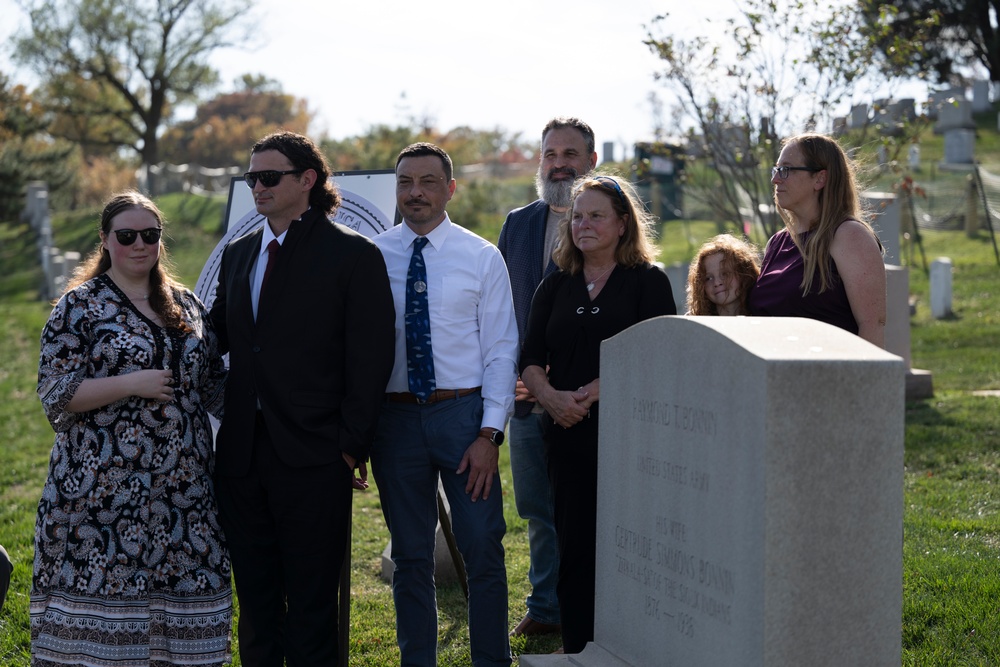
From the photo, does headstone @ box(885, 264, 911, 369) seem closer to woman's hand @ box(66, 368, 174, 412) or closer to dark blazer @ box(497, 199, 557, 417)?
dark blazer @ box(497, 199, 557, 417)

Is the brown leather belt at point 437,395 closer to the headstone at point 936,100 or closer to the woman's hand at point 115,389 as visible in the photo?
the woman's hand at point 115,389

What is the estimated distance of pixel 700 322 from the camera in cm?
333

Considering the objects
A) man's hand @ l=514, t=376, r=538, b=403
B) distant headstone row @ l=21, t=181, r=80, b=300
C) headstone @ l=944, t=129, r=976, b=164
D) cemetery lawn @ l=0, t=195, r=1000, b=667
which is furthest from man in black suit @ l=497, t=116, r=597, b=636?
headstone @ l=944, t=129, r=976, b=164

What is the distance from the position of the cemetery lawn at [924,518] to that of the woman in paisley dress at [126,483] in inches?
43.1

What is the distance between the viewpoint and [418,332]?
434 cm

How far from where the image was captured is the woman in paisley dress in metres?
4.09

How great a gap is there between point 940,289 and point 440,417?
12110 millimetres

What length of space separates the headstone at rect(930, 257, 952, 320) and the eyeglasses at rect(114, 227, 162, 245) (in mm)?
12490

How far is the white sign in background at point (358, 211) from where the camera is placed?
219 inches

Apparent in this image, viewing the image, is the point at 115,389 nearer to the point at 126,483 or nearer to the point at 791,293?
the point at 126,483

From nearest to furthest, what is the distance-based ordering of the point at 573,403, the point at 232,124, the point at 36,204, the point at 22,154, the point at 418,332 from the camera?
the point at 573,403 → the point at 418,332 → the point at 36,204 → the point at 22,154 → the point at 232,124

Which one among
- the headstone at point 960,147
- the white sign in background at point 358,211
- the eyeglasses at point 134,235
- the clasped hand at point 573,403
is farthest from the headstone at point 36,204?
the clasped hand at point 573,403

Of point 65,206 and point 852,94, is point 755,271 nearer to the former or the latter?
point 852,94

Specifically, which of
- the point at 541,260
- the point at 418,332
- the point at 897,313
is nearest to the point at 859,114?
the point at 897,313
